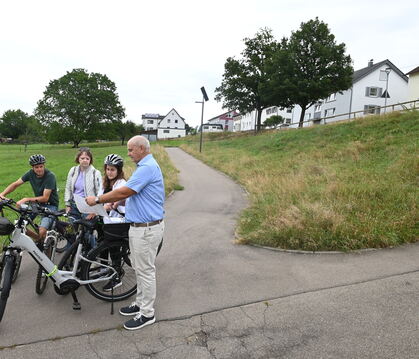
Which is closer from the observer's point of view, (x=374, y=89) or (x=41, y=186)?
(x=41, y=186)

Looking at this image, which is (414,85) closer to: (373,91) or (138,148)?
(373,91)

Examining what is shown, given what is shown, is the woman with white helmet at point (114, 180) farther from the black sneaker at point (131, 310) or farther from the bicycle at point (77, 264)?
the black sneaker at point (131, 310)

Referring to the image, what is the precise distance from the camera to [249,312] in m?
3.34

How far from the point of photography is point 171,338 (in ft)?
9.62

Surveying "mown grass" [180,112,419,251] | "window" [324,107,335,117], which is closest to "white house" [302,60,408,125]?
"window" [324,107,335,117]

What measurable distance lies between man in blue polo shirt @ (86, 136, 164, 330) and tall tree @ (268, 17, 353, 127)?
30981 mm

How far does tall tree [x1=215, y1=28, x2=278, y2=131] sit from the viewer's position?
→ 40.6 m

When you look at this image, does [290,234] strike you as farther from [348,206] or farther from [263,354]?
[263,354]

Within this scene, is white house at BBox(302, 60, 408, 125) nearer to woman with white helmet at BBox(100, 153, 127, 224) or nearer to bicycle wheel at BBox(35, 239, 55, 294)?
woman with white helmet at BBox(100, 153, 127, 224)

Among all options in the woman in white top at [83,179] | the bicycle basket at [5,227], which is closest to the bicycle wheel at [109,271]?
the bicycle basket at [5,227]

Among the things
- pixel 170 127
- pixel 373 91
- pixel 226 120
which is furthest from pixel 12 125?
pixel 373 91

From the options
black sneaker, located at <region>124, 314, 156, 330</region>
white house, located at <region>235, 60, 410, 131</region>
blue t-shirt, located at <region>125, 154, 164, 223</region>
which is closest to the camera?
blue t-shirt, located at <region>125, 154, 164, 223</region>

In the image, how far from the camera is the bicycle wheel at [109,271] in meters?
3.46

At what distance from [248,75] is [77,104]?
92.6 ft
